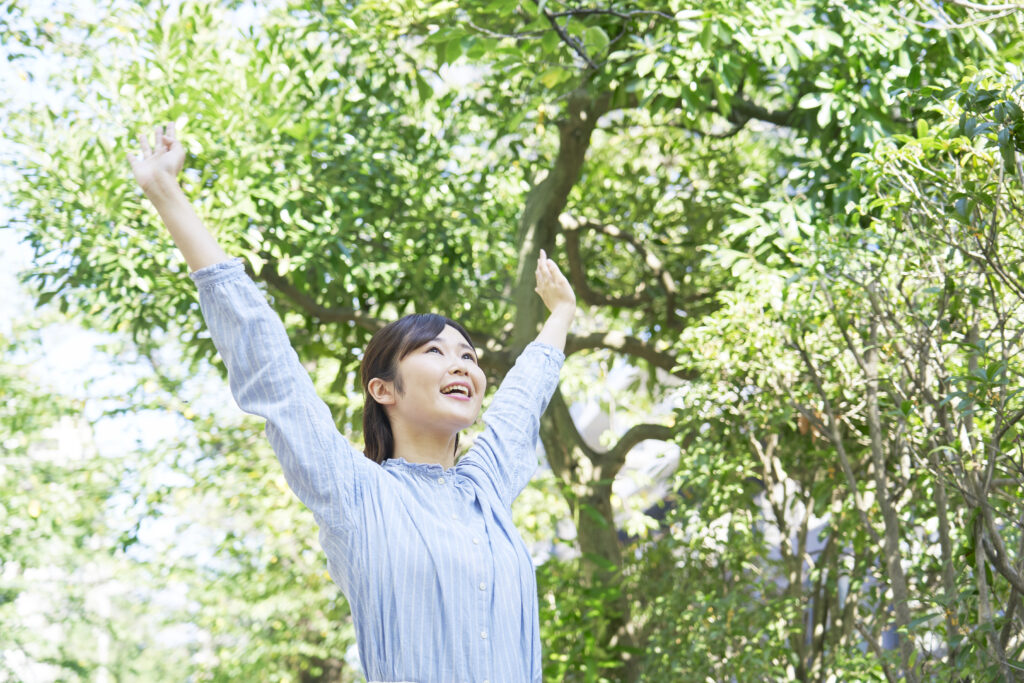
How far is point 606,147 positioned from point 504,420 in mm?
4778

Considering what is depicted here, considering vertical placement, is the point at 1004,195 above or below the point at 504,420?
above

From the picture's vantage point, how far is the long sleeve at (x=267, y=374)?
56.5 inches

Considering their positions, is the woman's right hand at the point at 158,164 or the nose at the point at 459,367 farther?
the nose at the point at 459,367

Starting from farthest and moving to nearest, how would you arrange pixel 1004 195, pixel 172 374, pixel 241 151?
1. pixel 172 374
2. pixel 241 151
3. pixel 1004 195

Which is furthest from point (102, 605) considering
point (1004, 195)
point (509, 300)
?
point (1004, 195)

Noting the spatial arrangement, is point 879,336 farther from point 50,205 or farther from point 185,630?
point 185,630

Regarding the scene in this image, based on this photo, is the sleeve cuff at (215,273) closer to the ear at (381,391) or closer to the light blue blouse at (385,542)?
the light blue blouse at (385,542)

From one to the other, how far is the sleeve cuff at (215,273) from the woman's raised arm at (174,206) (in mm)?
11

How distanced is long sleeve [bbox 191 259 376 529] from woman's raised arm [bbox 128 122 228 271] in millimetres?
25

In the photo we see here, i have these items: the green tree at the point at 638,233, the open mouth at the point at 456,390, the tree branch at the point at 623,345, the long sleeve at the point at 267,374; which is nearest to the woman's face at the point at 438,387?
the open mouth at the point at 456,390

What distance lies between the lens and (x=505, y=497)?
1.81 meters

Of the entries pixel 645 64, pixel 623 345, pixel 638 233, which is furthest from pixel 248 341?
pixel 638 233

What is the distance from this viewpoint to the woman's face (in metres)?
1.74

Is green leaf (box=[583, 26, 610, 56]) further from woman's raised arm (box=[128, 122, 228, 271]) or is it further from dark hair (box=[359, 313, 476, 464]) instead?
woman's raised arm (box=[128, 122, 228, 271])
